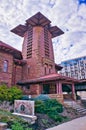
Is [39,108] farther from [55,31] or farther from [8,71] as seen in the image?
[55,31]

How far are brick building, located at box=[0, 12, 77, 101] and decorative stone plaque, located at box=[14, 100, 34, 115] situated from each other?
6.43 metres

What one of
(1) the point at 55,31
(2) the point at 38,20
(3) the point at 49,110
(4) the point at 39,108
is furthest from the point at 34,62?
(3) the point at 49,110

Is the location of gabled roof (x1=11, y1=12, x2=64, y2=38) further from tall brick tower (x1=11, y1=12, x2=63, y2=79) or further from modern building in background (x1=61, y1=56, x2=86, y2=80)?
modern building in background (x1=61, y1=56, x2=86, y2=80)

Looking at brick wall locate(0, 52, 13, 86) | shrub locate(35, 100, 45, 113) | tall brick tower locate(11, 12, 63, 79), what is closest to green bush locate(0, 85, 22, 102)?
brick wall locate(0, 52, 13, 86)

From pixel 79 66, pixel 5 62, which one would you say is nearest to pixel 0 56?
pixel 5 62

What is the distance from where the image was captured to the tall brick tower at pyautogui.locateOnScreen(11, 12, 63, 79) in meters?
24.0

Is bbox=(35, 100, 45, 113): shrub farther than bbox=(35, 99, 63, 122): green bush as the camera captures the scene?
Yes

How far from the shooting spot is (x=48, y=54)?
1051 inches

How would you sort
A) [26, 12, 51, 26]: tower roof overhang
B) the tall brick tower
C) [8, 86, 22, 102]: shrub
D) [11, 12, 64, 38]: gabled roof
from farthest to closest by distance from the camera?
[11, 12, 64, 38]: gabled roof < [26, 12, 51, 26]: tower roof overhang < the tall brick tower < [8, 86, 22, 102]: shrub

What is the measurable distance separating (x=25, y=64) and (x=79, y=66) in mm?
58955

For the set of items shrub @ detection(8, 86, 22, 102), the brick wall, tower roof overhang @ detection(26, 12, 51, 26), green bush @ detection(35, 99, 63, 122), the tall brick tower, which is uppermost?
tower roof overhang @ detection(26, 12, 51, 26)

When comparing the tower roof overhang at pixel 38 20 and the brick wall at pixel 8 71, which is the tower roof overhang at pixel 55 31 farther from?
the brick wall at pixel 8 71

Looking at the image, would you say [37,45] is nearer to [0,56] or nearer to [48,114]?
[0,56]

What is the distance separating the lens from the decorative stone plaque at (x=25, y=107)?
39.5 ft
